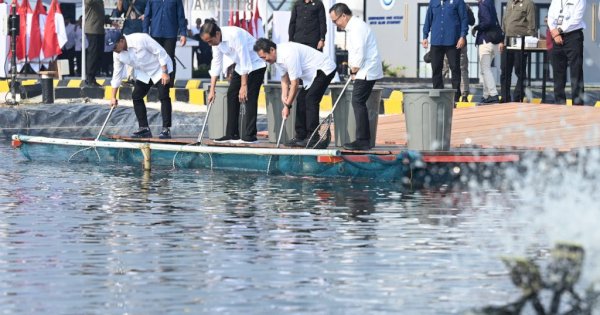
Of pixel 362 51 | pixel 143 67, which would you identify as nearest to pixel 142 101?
pixel 143 67

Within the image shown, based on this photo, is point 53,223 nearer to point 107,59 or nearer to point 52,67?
point 52,67

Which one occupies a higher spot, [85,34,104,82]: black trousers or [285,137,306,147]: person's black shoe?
[85,34,104,82]: black trousers

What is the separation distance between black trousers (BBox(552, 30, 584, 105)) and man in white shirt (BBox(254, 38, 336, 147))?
4.27 meters

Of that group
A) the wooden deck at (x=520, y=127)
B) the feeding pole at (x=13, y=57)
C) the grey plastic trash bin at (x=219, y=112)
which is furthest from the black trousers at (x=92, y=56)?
the grey plastic trash bin at (x=219, y=112)

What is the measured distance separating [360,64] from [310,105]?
48.8 inches

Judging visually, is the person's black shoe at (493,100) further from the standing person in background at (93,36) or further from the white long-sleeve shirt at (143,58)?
the standing person in background at (93,36)

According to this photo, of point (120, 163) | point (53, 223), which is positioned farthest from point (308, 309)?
point (120, 163)

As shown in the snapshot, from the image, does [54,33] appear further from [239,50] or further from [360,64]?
[360,64]

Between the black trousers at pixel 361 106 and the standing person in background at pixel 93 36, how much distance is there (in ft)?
39.6

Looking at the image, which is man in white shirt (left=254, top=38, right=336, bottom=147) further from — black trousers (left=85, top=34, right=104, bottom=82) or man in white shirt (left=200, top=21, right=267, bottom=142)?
black trousers (left=85, top=34, right=104, bottom=82)

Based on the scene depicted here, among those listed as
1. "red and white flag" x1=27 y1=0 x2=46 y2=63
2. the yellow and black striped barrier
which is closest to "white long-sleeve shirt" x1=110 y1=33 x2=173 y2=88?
the yellow and black striped barrier

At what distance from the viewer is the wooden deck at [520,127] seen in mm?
19828

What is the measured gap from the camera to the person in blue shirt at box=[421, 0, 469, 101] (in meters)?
24.4

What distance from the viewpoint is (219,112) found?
22.2 metres
